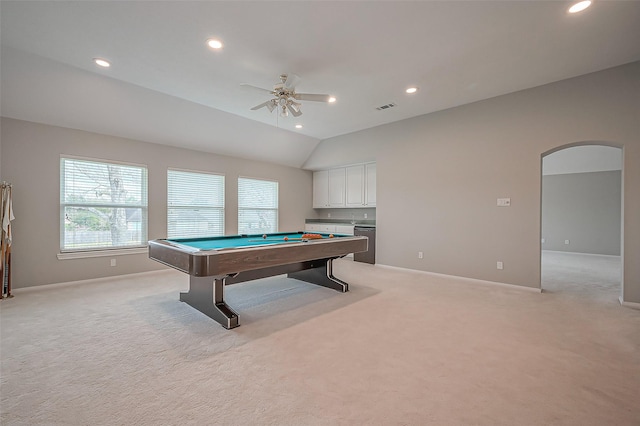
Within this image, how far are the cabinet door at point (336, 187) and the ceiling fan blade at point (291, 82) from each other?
3662 millimetres

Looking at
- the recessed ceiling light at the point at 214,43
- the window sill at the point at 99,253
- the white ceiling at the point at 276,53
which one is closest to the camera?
the white ceiling at the point at 276,53

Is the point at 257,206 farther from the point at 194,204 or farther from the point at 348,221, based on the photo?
the point at 348,221

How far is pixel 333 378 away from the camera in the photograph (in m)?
1.85

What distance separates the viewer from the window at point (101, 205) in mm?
4172

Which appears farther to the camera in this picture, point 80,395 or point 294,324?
point 294,324

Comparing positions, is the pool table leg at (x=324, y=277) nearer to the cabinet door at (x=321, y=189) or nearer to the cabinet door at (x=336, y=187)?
the cabinet door at (x=336, y=187)

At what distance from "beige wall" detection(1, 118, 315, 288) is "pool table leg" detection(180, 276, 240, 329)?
2.37 meters

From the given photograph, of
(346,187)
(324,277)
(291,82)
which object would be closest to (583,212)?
(346,187)

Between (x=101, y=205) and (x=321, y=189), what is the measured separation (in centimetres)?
476

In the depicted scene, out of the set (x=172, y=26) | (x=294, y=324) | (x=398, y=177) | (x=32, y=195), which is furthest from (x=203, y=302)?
(x=398, y=177)

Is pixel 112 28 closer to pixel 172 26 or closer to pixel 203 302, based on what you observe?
pixel 172 26

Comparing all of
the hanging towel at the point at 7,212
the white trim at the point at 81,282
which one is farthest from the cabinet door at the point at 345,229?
the hanging towel at the point at 7,212

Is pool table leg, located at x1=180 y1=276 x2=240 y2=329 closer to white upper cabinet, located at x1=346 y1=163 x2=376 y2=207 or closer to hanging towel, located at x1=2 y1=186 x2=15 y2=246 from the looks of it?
hanging towel, located at x1=2 y1=186 x2=15 y2=246

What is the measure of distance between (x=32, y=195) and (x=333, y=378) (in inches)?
186
